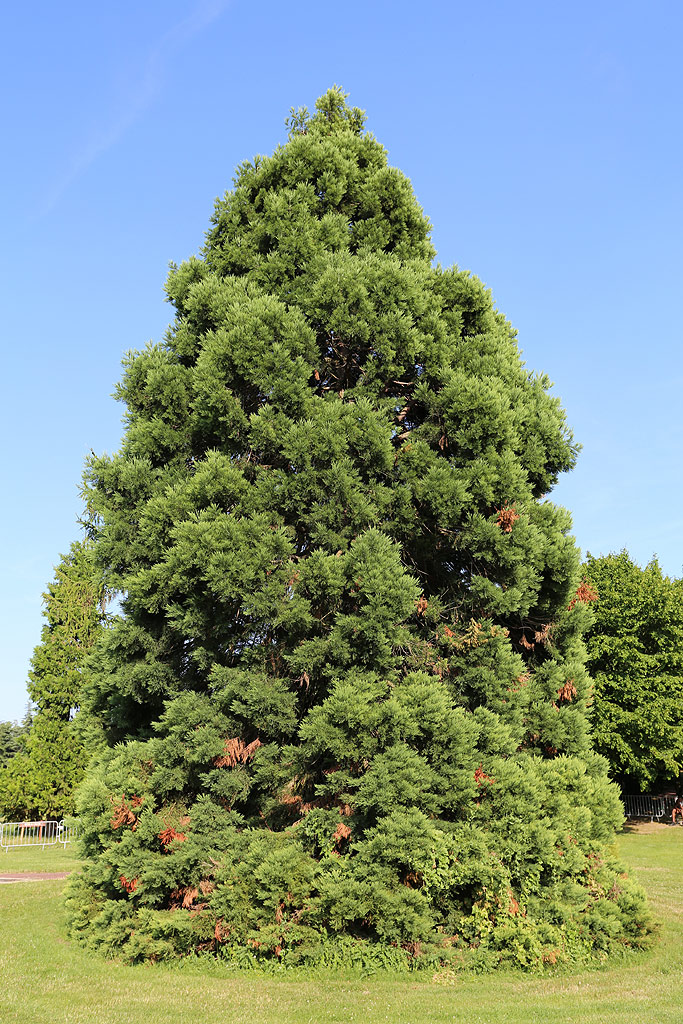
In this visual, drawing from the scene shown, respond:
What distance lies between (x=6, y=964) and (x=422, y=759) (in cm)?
661

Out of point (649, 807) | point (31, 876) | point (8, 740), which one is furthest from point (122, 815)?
point (8, 740)

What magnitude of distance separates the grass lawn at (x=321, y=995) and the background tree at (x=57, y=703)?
19735 mm

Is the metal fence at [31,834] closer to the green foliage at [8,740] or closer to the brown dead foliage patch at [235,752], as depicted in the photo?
the brown dead foliage patch at [235,752]

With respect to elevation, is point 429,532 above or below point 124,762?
above

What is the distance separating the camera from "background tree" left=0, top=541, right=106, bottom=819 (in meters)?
30.3

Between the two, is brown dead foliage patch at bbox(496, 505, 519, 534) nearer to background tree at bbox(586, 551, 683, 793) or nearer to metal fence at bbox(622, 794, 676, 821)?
background tree at bbox(586, 551, 683, 793)

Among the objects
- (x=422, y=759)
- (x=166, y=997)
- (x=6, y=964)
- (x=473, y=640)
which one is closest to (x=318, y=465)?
(x=473, y=640)

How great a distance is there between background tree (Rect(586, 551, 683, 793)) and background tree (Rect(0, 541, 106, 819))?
68.6 ft

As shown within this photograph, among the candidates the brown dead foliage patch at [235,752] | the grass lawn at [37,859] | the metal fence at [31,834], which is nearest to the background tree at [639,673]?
the grass lawn at [37,859]

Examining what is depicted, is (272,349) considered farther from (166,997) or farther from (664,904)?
(664,904)

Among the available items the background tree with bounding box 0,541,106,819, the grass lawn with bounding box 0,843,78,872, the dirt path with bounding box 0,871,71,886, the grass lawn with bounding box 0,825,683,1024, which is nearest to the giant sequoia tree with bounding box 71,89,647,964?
the grass lawn with bounding box 0,825,683,1024

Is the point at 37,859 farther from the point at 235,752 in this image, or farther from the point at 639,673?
the point at 639,673

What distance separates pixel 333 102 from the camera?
51.0 ft

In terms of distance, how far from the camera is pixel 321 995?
8805 millimetres
